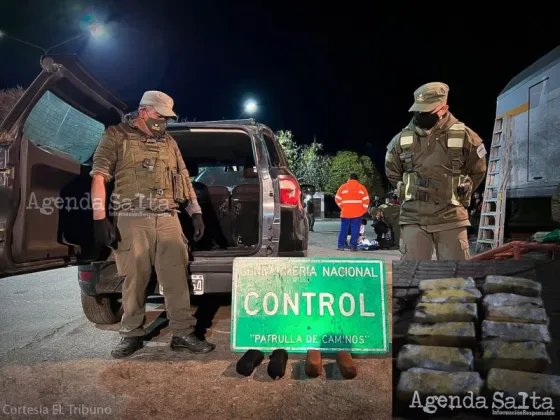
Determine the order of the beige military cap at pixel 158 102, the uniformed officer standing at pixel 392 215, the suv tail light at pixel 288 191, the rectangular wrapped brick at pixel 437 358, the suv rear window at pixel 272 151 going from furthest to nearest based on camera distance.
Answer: the uniformed officer standing at pixel 392 215
the suv rear window at pixel 272 151
the suv tail light at pixel 288 191
the beige military cap at pixel 158 102
the rectangular wrapped brick at pixel 437 358

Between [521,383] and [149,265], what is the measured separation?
280 centimetres

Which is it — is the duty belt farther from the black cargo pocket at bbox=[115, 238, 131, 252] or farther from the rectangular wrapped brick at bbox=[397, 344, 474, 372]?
the black cargo pocket at bbox=[115, 238, 131, 252]

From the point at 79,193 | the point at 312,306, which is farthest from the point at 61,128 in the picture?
the point at 312,306

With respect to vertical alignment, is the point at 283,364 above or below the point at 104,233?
below

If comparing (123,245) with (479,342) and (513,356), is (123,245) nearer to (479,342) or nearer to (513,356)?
(479,342)

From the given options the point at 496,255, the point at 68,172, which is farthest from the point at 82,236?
the point at 496,255

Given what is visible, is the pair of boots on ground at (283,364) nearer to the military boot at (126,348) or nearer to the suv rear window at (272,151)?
the military boot at (126,348)

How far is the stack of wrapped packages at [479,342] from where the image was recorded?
2.76 meters

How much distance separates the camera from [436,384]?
2787mm

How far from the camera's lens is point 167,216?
4.21 meters

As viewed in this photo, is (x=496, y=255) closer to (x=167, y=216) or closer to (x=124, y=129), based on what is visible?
(x=167, y=216)

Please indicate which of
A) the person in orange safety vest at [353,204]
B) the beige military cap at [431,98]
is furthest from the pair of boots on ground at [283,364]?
the person in orange safety vest at [353,204]

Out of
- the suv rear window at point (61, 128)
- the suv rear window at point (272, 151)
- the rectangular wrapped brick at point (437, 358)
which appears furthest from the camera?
the suv rear window at point (272, 151)

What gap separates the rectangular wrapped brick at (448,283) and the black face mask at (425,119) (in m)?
1.27
